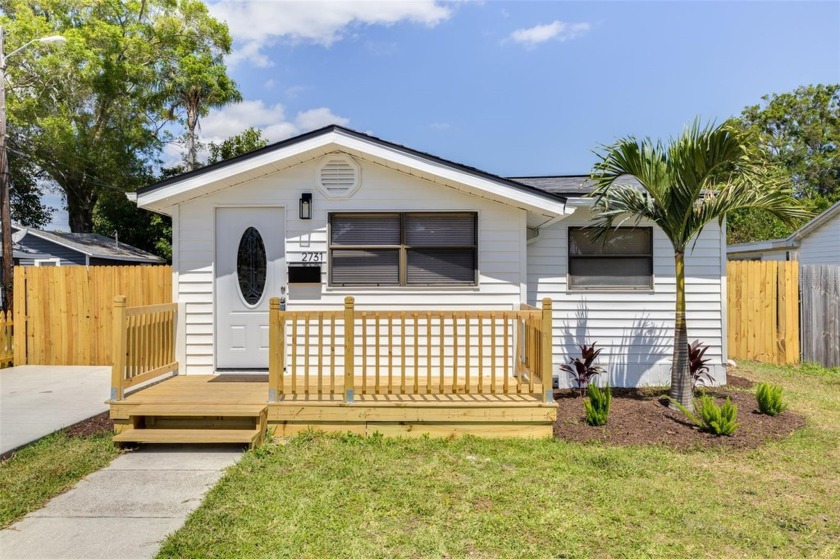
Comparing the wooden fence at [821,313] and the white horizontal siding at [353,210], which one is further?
the wooden fence at [821,313]

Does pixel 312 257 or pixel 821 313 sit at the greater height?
pixel 312 257

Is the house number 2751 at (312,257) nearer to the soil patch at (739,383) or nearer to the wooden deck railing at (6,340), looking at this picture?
the soil patch at (739,383)

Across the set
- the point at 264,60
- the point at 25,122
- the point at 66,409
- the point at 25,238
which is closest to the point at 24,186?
the point at 25,122

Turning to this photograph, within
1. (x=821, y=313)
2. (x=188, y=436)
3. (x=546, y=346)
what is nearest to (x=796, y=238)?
(x=821, y=313)

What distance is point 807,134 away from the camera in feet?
90.9

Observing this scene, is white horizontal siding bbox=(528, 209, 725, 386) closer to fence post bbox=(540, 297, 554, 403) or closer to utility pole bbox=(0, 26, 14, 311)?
fence post bbox=(540, 297, 554, 403)

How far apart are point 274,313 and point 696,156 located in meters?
4.44

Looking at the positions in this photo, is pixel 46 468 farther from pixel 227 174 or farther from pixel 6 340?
pixel 6 340

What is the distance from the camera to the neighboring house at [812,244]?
12.4 m

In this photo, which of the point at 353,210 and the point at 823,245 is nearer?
the point at 353,210

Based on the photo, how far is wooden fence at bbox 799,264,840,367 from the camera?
7797 mm

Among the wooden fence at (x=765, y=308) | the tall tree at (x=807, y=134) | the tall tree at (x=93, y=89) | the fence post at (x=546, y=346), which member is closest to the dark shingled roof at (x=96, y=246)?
the tall tree at (x=93, y=89)

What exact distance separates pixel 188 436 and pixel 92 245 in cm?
1562

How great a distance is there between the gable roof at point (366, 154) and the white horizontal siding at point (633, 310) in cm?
149
